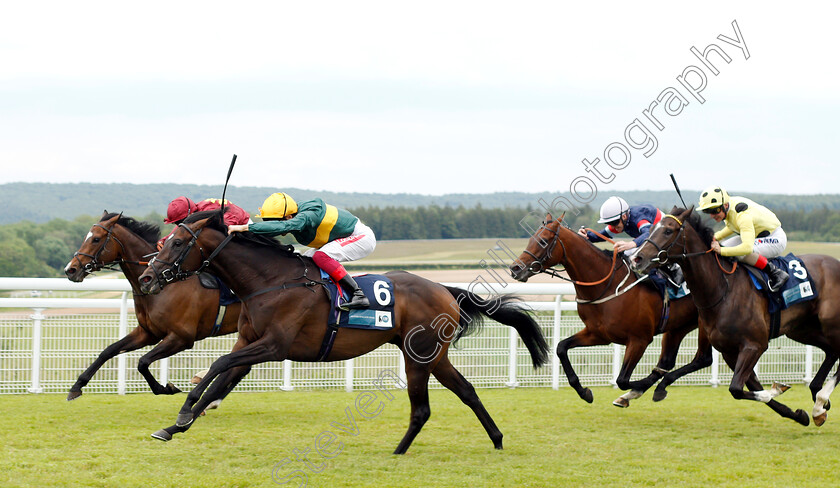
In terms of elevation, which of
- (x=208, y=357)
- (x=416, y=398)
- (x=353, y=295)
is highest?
(x=353, y=295)

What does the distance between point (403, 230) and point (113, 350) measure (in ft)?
95.1

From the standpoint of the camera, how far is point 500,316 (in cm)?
632

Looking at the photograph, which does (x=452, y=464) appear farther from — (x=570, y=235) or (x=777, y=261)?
(x=777, y=261)

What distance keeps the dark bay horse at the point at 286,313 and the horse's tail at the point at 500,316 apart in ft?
0.15

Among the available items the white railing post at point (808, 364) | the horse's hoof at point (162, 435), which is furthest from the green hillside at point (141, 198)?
the horse's hoof at point (162, 435)

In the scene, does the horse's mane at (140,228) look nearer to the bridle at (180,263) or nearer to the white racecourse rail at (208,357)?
the white racecourse rail at (208,357)

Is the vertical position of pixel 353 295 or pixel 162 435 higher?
pixel 353 295

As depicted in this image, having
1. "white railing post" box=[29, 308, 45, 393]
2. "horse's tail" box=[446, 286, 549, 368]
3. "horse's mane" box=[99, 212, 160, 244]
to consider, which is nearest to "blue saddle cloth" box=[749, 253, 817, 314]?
"horse's tail" box=[446, 286, 549, 368]

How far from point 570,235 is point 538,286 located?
2.02m

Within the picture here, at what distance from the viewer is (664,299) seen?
7047 millimetres

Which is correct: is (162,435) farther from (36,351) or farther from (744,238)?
(744,238)

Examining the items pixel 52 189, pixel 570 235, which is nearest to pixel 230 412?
pixel 570 235

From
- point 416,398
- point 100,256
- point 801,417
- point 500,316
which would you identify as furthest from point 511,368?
point 100,256

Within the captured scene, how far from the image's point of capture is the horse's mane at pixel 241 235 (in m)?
5.33
